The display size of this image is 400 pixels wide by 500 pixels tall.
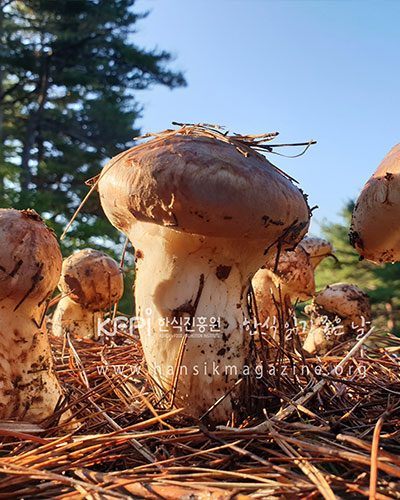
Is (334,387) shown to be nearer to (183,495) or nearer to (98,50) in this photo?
(183,495)

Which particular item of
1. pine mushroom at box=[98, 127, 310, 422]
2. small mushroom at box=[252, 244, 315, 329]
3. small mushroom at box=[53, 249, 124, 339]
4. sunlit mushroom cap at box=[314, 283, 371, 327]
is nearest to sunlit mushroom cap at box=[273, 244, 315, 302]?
small mushroom at box=[252, 244, 315, 329]

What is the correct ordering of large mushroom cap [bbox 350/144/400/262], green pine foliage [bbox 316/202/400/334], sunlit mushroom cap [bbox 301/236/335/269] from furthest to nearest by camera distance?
green pine foliage [bbox 316/202/400/334]
sunlit mushroom cap [bbox 301/236/335/269]
large mushroom cap [bbox 350/144/400/262]

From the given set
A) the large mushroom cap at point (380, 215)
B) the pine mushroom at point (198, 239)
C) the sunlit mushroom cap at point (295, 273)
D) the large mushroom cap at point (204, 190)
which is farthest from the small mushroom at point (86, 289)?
the large mushroom cap at point (380, 215)

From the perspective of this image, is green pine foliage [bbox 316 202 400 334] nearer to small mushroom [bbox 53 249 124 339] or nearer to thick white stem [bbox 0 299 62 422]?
small mushroom [bbox 53 249 124 339]

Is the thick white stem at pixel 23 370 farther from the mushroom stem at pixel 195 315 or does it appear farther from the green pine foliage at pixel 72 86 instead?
the green pine foliage at pixel 72 86

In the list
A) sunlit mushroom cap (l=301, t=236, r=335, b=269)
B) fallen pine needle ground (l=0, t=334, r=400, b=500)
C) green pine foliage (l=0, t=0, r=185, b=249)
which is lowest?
fallen pine needle ground (l=0, t=334, r=400, b=500)

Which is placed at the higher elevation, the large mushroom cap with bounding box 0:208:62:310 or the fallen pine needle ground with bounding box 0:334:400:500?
the large mushroom cap with bounding box 0:208:62:310
